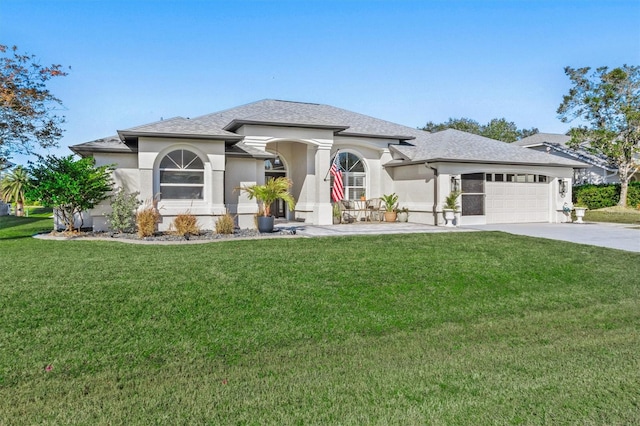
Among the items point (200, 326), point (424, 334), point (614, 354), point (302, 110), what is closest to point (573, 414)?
point (614, 354)

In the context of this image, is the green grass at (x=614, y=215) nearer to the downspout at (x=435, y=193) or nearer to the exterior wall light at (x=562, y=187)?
the exterior wall light at (x=562, y=187)

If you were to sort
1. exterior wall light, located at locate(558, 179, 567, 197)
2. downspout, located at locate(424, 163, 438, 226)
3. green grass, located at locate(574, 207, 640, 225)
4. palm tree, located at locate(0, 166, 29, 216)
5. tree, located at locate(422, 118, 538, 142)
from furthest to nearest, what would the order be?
tree, located at locate(422, 118, 538, 142)
palm tree, located at locate(0, 166, 29, 216)
green grass, located at locate(574, 207, 640, 225)
exterior wall light, located at locate(558, 179, 567, 197)
downspout, located at locate(424, 163, 438, 226)

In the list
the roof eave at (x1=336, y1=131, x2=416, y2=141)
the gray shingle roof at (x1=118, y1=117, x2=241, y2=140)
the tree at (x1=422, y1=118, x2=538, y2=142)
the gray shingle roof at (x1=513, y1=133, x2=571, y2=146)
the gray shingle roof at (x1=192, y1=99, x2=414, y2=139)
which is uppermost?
the tree at (x1=422, y1=118, x2=538, y2=142)

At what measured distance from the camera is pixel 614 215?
24406mm

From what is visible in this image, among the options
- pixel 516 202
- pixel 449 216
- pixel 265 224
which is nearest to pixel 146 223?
pixel 265 224

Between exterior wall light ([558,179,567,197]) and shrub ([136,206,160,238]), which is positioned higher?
exterior wall light ([558,179,567,197])

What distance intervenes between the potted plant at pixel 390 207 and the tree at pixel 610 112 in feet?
56.8

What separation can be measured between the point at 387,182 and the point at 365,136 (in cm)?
251

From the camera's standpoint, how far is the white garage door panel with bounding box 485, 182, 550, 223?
19.8 metres

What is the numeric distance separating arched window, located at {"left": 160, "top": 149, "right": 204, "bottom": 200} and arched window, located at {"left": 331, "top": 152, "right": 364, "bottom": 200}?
7.37 m

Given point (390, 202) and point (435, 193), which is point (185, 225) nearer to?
point (390, 202)

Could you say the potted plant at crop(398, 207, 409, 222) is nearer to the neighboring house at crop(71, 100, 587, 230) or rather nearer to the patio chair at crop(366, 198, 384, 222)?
the neighboring house at crop(71, 100, 587, 230)

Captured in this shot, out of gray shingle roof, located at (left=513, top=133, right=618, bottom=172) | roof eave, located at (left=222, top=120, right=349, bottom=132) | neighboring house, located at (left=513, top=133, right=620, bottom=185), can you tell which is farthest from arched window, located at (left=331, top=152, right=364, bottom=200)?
neighboring house, located at (left=513, top=133, right=620, bottom=185)

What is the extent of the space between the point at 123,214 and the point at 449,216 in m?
12.1
